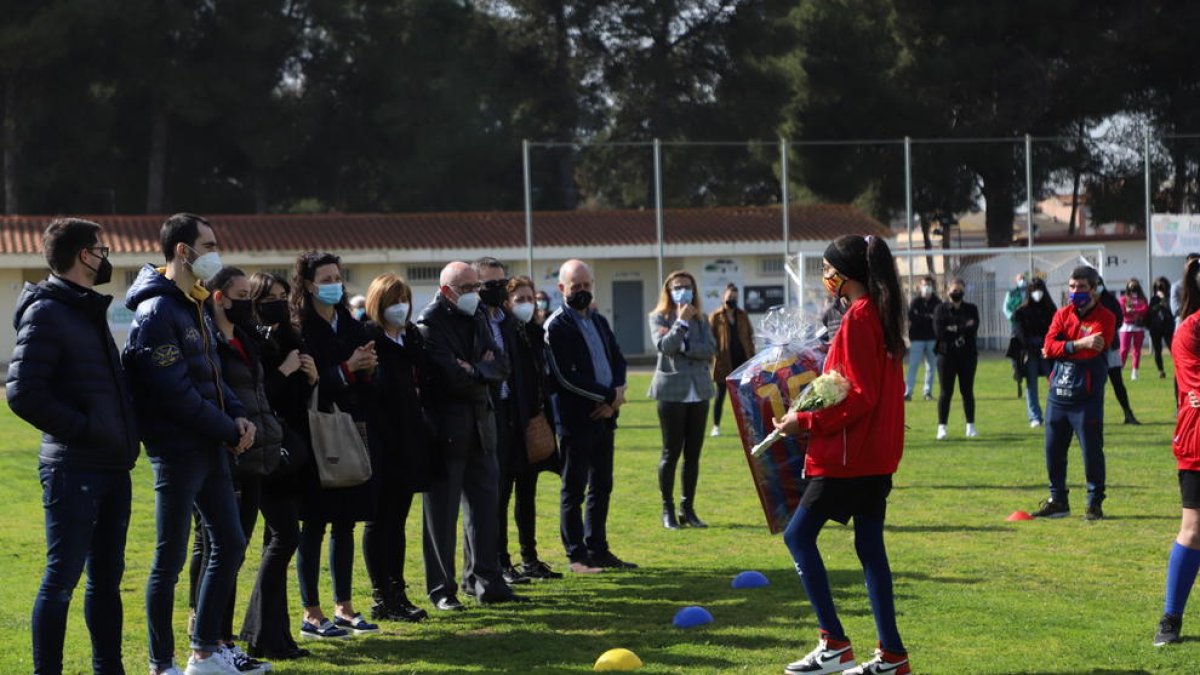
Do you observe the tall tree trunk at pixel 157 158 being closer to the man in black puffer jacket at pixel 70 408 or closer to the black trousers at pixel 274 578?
the black trousers at pixel 274 578

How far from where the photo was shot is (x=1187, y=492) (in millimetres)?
7160

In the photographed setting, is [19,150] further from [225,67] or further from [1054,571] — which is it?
[1054,571]

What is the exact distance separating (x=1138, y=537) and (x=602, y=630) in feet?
14.8

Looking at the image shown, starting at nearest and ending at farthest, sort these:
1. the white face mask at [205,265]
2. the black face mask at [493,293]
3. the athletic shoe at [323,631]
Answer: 1. the white face mask at [205,265]
2. the athletic shoe at [323,631]
3. the black face mask at [493,293]

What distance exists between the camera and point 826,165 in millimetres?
47312

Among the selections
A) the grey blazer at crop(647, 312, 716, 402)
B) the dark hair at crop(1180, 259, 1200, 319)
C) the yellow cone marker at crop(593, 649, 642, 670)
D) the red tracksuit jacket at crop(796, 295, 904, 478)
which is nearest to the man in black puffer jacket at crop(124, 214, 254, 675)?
the yellow cone marker at crop(593, 649, 642, 670)

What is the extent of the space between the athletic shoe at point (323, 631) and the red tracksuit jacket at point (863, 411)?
2.77m

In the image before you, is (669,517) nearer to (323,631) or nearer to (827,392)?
(323,631)

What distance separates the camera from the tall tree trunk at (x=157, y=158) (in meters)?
47.0

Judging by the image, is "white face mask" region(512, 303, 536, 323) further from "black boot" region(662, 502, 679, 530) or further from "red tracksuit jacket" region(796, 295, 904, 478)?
"red tracksuit jacket" region(796, 295, 904, 478)

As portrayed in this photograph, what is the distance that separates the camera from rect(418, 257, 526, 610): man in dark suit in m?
8.47

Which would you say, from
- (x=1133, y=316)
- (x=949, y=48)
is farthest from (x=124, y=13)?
(x=1133, y=316)

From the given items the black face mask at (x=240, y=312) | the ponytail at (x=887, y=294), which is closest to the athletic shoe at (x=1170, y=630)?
the ponytail at (x=887, y=294)

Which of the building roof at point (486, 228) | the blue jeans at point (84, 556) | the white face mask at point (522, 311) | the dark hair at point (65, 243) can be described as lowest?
the blue jeans at point (84, 556)
